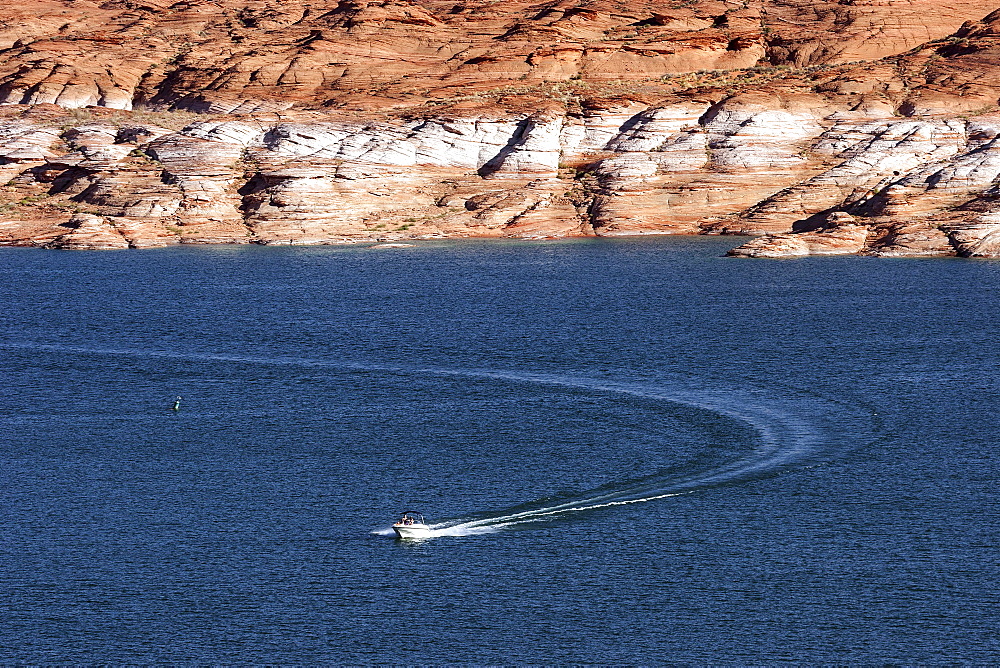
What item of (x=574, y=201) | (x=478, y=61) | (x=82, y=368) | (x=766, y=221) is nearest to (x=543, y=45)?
(x=478, y=61)

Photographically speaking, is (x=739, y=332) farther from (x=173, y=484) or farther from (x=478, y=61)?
(x=478, y=61)

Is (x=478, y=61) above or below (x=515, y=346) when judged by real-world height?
above

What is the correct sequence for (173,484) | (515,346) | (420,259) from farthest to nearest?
1. (420,259)
2. (515,346)
3. (173,484)

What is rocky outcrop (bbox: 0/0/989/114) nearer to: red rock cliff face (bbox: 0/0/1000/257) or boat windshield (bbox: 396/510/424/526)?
red rock cliff face (bbox: 0/0/1000/257)

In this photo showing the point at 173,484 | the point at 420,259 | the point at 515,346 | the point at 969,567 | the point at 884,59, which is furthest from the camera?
the point at 884,59

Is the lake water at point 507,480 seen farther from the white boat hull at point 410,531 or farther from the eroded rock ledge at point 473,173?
the eroded rock ledge at point 473,173
